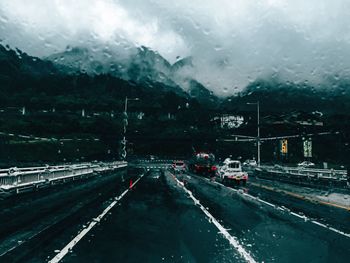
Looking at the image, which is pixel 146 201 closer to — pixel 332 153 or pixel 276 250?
pixel 276 250

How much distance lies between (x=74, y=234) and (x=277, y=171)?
38.6m

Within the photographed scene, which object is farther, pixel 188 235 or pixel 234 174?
pixel 234 174

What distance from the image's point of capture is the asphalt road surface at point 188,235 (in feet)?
24.3

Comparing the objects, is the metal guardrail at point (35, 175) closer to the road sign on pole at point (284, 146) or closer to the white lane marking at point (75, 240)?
the white lane marking at point (75, 240)

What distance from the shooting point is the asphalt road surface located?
24.3ft

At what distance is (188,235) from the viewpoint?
961cm

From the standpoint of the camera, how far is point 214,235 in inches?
378

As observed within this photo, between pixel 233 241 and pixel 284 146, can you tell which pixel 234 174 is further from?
pixel 284 146

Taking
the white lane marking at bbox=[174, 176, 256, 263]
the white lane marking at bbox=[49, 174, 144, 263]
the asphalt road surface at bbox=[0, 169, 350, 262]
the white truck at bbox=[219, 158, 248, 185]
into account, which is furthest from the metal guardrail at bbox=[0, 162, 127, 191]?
the white truck at bbox=[219, 158, 248, 185]

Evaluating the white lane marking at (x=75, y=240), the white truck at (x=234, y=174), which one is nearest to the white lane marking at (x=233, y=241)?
the white lane marking at (x=75, y=240)

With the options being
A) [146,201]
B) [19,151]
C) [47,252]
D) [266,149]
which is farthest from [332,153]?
[47,252]

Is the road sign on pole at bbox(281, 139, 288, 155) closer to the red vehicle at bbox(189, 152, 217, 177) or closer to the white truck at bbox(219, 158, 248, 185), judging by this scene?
the red vehicle at bbox(189, 152, 217, 177)

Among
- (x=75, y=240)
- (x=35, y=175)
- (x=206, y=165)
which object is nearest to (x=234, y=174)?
(x=35, y=175)

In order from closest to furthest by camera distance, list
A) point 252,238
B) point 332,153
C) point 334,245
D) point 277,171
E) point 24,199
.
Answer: point 334,245 < point 252,238 < point 24,199 < point 277,171 < point 332,153
